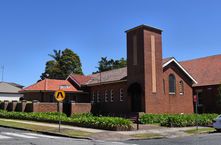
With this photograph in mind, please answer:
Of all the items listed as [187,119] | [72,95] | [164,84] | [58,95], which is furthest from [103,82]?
[58,95]

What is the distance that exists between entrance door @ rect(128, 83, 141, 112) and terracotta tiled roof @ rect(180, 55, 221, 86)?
11.6m

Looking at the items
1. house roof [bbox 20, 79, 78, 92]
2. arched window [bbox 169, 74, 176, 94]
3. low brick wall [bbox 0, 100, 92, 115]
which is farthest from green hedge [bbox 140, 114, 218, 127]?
house roof [bbox 20, 79, 78, 92]

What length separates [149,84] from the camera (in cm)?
3441

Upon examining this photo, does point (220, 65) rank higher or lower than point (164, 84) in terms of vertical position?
higher

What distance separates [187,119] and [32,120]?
13.5m

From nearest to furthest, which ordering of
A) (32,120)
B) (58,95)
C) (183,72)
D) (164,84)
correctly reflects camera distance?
(58,95), (32,120), (164,84), (183,72)

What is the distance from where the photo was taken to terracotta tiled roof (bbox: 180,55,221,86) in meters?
42.9

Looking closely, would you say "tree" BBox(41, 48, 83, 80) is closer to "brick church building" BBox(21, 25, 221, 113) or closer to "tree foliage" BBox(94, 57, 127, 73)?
"tree foliage" BBox(94, 57, 127, 73)

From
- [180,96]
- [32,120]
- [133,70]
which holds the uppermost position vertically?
[133,70]

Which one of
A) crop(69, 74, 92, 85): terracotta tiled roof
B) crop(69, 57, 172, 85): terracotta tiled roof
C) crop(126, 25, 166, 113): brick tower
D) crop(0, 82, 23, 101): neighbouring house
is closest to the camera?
crop(126, 25, 166, 113): brick tower

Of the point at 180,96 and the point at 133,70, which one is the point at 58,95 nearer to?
the point at 133,70

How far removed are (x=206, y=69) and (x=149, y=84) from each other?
14.4 meters

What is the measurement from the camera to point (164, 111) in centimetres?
3622

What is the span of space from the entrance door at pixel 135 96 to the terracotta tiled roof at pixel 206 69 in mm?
11602
